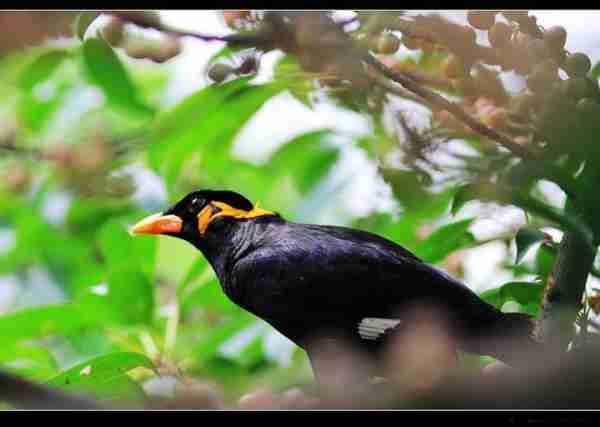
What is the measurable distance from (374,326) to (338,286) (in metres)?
0.11

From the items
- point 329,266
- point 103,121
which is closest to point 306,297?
point 329,266

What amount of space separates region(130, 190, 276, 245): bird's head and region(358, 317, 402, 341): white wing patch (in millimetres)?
361

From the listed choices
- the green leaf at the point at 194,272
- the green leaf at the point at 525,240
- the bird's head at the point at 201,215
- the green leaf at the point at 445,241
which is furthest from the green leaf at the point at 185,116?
the green leaf at the point at 525,240

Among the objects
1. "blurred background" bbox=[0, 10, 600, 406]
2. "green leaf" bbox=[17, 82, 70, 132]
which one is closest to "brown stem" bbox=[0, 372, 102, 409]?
"blurred background" bbox=[0, 10, 600, 406]

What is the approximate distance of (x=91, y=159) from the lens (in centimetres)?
202

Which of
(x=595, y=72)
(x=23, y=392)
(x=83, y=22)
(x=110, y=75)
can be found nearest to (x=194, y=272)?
(x=110, y=75)

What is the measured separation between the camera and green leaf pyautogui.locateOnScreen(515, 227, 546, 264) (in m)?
1.46

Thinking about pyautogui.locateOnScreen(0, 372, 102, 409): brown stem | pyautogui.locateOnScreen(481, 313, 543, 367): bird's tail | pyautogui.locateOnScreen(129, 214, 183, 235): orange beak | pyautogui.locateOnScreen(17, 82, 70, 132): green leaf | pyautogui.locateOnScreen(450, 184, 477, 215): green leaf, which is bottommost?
pyautogui.locateOnScreen(17, 82, 70, 132): green leaf

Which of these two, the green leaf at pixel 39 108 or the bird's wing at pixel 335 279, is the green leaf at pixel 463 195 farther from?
the green leaf at pixel 39 108

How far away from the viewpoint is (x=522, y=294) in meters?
1.62

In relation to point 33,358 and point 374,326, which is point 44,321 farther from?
point 374,326

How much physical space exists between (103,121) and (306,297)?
98 cm

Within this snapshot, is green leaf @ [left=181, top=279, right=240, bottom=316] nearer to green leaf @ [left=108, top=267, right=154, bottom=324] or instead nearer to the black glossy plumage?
green leaf @ [left=108, top=267, right=154, bottom=324]

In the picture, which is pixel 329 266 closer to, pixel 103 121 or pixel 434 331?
pixel 434 331
